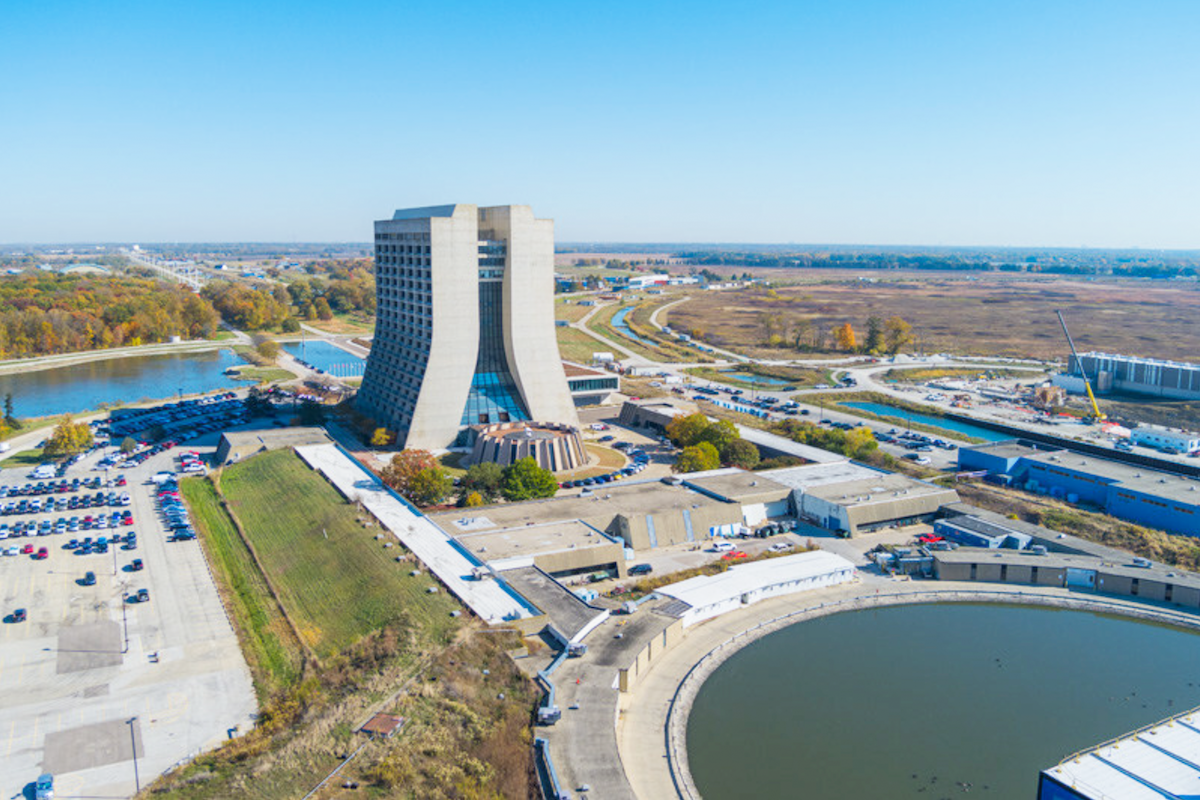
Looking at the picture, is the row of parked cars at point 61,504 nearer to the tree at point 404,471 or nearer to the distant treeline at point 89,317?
the tree at point 404,471

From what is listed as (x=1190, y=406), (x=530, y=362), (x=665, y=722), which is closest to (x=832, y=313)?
(x=1190, y=406)

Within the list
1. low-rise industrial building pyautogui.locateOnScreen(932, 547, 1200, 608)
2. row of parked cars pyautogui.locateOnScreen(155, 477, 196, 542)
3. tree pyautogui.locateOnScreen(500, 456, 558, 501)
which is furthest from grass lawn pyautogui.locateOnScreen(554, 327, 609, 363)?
low-rise industrial building pyautogui.locateOnScreen(932, 547, 1200, 608)

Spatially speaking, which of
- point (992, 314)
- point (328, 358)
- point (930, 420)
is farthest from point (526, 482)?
point (992, 314)

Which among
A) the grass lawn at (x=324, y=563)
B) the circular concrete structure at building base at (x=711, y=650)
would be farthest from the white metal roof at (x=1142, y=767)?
the grass lawn at (x=324, y=563)

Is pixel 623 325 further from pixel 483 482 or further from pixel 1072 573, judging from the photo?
pixel 1072 573

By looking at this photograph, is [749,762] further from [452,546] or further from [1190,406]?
[1190,406]
